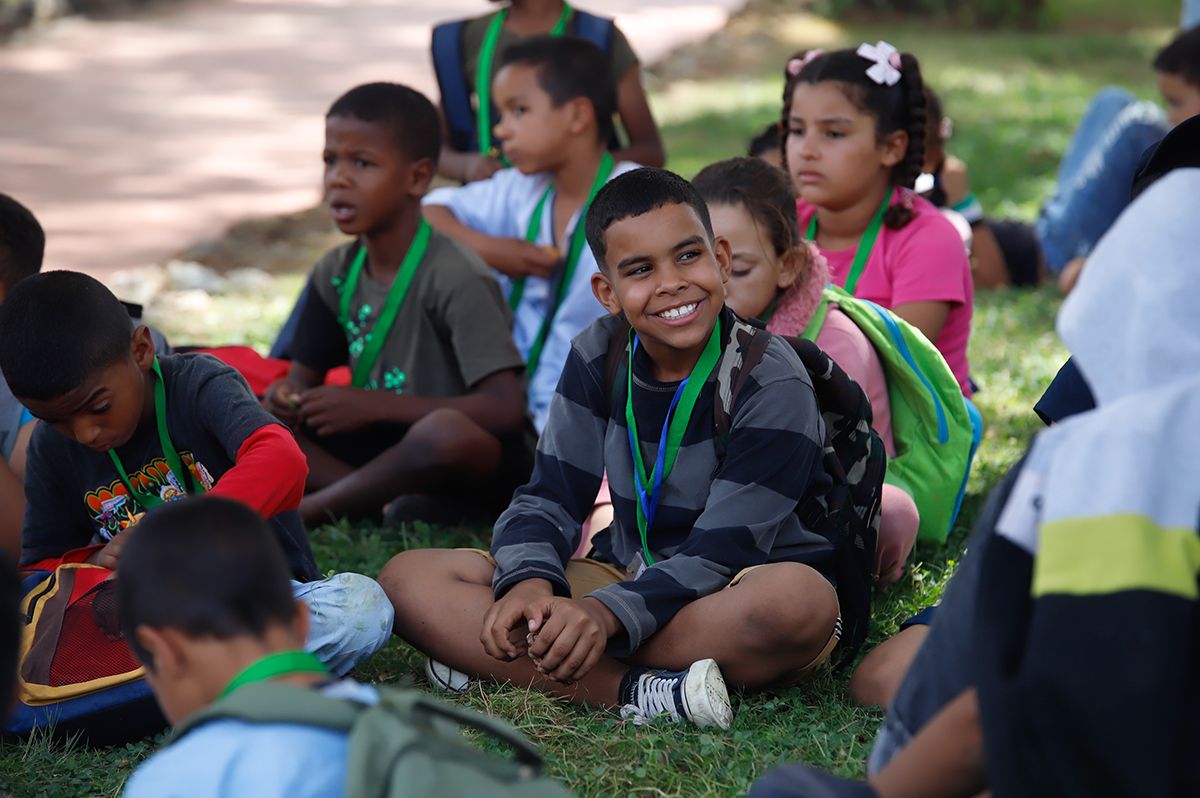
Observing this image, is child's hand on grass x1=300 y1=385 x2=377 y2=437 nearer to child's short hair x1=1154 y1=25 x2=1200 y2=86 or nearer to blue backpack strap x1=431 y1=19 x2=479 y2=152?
blue backpack strap x1=431 y1=19 x2=479 y2=152

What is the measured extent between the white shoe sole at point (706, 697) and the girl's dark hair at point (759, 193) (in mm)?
1105

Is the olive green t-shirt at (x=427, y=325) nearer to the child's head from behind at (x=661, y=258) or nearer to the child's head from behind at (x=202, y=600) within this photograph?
the child's head from behind at (x=661, y=258)

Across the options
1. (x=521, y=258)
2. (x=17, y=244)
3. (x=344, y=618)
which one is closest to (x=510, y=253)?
(x=521, y=258)

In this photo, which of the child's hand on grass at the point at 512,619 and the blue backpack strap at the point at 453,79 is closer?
the child's hand on grass at the point at 512,619

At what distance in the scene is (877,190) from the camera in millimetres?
4070

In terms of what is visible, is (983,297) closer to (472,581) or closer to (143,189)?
(472,581)

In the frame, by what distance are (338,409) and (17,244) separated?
0.93 meters

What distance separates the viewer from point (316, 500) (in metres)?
4.10

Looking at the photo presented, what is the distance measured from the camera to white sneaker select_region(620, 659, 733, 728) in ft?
8.91

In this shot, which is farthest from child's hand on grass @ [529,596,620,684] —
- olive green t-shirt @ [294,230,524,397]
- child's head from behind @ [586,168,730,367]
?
olive green t-shirt @ [294,230,524,397]

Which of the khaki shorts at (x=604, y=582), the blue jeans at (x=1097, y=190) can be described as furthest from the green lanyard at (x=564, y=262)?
the blue jeans at (x=1097, y=190)

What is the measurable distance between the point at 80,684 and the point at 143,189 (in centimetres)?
642

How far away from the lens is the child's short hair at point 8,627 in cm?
184

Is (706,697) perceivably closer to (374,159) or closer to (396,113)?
(374,159)
